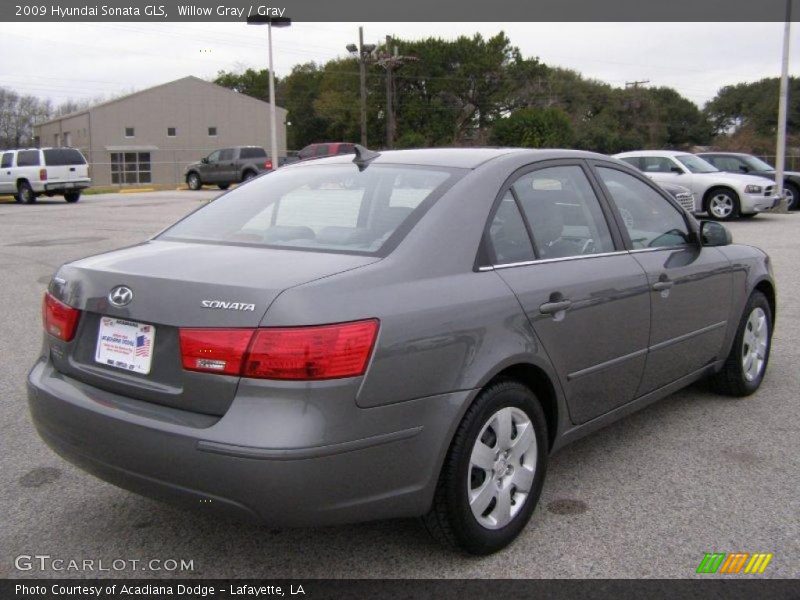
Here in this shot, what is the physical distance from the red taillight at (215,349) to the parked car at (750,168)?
1962 centimetres

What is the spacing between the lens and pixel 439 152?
3.98 metres

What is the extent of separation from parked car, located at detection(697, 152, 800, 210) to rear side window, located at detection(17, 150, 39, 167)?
69.2 ft

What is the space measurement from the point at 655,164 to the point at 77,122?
48973mm

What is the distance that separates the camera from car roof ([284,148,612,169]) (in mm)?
3715

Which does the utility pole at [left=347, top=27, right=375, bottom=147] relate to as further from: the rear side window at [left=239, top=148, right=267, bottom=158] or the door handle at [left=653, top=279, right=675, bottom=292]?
the door handle at [left=653, top=279, right=675, bottom=292]

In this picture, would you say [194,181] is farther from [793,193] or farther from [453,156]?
[453,156]

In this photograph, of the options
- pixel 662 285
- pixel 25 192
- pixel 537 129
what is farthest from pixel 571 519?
pixel 537 129

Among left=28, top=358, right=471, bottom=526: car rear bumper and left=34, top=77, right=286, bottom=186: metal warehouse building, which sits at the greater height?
left=34, top=77, right=286, bottom=186: metal warehouse building

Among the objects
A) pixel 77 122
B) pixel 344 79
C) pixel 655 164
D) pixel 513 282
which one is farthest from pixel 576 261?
pixel 344 79

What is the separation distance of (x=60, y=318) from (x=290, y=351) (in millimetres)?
1162

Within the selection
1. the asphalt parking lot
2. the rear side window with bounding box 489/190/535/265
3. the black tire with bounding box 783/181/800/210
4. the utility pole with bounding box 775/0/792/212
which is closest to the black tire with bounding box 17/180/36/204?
the utility pole with bounding box 775/0/792/212

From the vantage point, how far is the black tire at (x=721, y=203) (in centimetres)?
1828

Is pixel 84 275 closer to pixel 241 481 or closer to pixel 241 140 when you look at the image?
pixel 241 481

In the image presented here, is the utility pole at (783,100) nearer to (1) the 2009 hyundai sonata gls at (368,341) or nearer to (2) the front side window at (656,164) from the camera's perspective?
(2) the front side window at (656,164)
